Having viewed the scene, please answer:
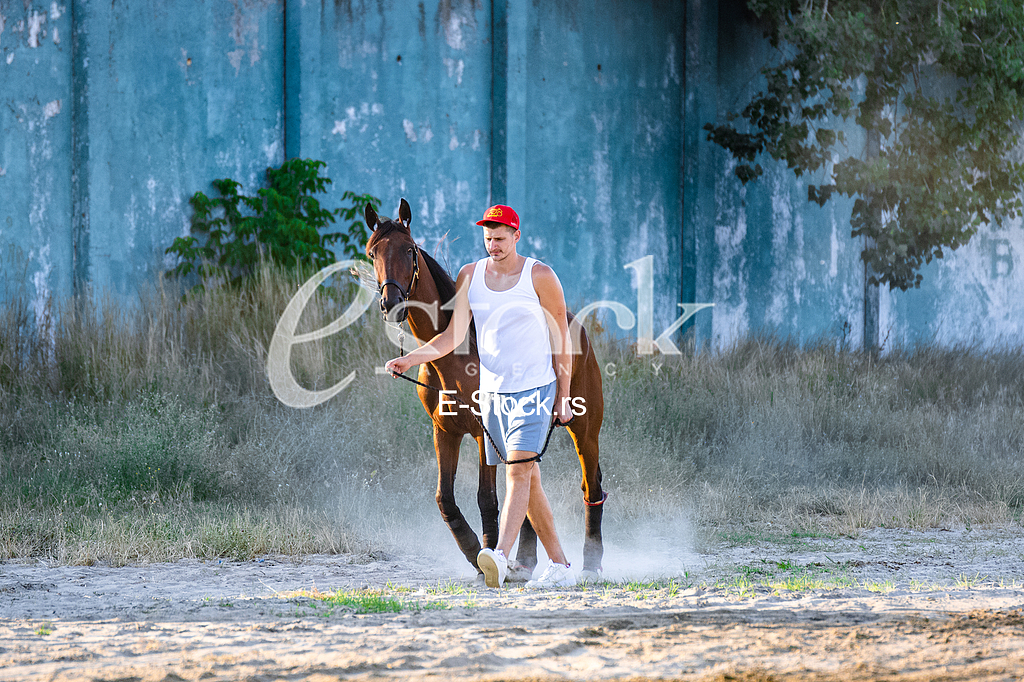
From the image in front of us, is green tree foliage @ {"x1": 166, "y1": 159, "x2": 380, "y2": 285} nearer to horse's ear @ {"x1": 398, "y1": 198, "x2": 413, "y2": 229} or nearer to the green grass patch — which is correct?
horse's ear @ {"x1": 398, "y1": 198, "x2": 413, "y2": 229}

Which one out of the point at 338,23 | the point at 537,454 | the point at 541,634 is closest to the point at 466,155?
the point at 338,23

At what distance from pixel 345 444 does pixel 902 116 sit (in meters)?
9.74

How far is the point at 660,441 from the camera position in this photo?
29.4ft

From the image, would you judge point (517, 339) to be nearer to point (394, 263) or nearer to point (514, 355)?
point (514, 355)

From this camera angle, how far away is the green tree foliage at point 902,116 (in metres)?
12.4

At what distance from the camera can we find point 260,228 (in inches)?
441

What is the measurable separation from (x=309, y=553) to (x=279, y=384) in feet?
11.5

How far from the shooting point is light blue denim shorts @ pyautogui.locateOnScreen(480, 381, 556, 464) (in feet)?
16.7

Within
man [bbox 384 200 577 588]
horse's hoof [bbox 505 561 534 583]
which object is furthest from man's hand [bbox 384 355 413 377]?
horse's hoof [bbox 505 561 534 583]

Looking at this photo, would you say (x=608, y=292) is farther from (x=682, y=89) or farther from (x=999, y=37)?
(x=999, y=37)

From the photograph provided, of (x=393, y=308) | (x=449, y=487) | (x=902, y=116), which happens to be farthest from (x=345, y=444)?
(x=902, y=116)

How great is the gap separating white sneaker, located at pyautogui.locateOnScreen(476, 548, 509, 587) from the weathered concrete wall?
6281 millimetres

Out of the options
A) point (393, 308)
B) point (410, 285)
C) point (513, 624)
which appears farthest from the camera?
point (410, 285)

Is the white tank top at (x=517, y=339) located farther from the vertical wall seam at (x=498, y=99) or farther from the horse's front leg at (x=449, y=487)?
the vertical wall seam at (x=498, y=99)
